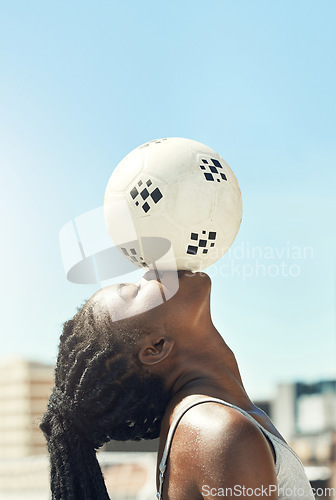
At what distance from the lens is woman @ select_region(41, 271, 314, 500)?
8.62ft

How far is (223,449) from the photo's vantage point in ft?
7.47

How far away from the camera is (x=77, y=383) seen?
2781mm

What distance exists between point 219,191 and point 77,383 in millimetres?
1062

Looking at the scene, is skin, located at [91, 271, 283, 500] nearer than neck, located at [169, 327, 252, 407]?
Yes

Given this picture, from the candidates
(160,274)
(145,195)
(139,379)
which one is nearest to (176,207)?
(145,195)

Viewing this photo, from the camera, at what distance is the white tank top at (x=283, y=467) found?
97.9 inches

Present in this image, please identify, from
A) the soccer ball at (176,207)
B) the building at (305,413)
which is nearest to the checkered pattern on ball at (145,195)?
the soccer ball at (176,207)

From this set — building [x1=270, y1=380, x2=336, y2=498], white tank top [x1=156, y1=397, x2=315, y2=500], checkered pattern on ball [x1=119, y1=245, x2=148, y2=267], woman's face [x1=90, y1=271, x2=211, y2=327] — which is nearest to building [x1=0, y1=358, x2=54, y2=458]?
building [x1=270, y1=380, x2=336, y2=498]

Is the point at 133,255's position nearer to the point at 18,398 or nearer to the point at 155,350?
Result: the point at 155,350

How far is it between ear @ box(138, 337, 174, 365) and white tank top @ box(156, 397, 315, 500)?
1.06ft

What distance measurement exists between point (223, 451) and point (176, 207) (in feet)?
3.74

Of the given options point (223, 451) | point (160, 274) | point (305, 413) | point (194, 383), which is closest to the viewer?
point (223, 451)

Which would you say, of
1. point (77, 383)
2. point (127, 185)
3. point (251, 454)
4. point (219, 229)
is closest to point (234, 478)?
point (251, 454)

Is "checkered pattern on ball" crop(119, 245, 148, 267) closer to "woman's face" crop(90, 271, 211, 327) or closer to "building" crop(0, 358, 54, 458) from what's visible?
"woman's face" crop(90, 271, 211, 327)
